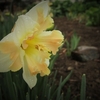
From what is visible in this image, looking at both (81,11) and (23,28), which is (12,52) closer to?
(23,28)

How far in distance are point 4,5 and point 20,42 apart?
11.4 metres

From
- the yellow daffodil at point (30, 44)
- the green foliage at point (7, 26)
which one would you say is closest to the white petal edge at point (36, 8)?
the yellow daffodil at point (30, 44)

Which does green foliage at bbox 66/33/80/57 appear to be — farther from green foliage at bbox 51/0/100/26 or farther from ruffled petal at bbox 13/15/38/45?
green foliage at bbox 51/0/100/26

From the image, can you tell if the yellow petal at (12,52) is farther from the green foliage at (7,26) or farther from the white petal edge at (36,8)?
the green foliage at (7,26)

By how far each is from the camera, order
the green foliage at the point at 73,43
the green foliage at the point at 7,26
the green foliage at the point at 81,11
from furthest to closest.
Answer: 1. the green foliage at the point at 81,11
2. the green foliage at the point at 73,43
3. the green foliage at the point at 7,26

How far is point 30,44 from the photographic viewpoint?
0.65 meters

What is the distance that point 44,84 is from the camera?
99 centimetres

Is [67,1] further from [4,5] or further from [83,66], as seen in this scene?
[83,66]

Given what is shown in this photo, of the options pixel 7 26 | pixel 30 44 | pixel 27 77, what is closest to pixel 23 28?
pixel 30 44

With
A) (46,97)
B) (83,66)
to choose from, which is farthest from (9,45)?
(83,66)

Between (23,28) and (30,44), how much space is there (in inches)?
2.7

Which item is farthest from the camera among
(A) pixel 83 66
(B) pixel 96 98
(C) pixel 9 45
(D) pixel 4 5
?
(D) pixel 4 5

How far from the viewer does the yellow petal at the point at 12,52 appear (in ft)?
1.87

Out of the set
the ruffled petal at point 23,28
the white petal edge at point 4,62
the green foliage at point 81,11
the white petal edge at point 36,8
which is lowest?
the green foliage at point 81,11
